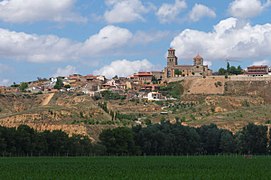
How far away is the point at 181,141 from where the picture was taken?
309ft

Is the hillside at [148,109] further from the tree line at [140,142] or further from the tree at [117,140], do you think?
the tree at [117,140]

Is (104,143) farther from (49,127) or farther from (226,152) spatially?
(49,127)

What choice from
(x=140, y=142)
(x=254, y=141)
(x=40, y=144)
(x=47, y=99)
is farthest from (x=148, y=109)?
(x=40, y=144)

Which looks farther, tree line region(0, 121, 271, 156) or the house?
the house

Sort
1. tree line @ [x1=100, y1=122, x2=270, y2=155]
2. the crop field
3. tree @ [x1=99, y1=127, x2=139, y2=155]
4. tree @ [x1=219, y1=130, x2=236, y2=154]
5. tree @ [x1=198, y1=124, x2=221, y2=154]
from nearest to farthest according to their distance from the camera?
the crop field
tree @ [x1=99, y1=127, x2=139, y2=155]
tree line @ [x1=100, y1=122, x2=270, y2=155]
tree @ [x1=219, y1=130, x2=236, y2=154]
tree @ [x1=198, y1=124, x2=221, y2=154]

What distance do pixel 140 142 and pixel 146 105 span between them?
234 ft

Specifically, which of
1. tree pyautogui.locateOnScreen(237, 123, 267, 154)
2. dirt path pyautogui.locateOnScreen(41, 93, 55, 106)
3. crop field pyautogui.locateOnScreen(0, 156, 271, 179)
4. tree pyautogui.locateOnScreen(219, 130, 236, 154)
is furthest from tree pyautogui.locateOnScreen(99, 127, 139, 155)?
dirt path pyautogui.locateOnScreen(41, 93, 55, 106)

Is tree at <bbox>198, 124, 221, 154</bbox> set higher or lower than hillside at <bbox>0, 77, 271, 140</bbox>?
lower

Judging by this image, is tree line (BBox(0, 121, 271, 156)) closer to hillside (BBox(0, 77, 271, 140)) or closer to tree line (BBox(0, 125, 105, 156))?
tree line (BBox(0, 125, 105, 156))

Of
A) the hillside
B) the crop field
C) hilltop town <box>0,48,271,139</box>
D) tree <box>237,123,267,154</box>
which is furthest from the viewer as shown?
hilltop town <box>0,48,271,139</box>

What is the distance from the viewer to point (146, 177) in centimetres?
3806

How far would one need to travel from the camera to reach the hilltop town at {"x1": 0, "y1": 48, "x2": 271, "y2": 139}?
422 feet

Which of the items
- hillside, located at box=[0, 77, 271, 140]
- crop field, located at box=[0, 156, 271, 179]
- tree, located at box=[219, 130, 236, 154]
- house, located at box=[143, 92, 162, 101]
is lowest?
crop field, located at box=[0, 156, 271, 179]

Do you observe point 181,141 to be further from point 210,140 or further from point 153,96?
point 153,96
